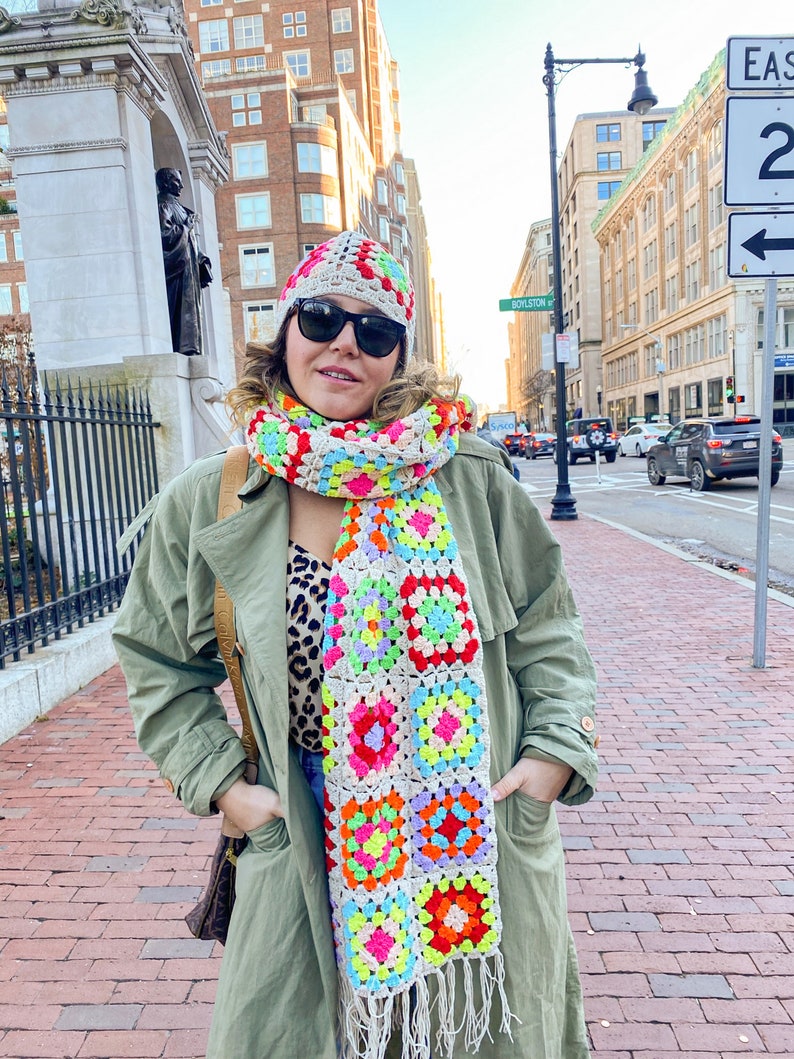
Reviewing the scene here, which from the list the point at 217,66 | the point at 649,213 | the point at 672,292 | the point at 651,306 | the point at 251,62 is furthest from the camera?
the point at 651,306

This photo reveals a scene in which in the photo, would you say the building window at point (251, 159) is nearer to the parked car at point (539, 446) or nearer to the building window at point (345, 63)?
the building window at point (345, 63)

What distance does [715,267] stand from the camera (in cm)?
4956

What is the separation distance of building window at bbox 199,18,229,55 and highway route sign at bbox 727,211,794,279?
63.5m

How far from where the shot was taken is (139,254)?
808 centimetres

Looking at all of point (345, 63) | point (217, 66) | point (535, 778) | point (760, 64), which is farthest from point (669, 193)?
point (535, 778)

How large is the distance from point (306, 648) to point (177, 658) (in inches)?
11.9

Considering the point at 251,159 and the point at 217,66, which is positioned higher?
the point at 217,66

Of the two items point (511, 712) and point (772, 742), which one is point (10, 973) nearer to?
point (511, 712)

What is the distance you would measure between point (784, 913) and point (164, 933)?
7.30ft

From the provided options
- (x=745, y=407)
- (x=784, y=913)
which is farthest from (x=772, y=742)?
(x=745, y=407)

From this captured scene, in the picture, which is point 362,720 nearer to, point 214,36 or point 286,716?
point 286,716

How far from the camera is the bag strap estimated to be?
4.89 feet

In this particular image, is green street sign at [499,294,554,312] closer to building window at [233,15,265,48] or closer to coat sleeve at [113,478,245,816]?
coat sleeve at [113,478,245,816]

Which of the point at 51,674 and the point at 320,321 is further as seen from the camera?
the point at 51,674
